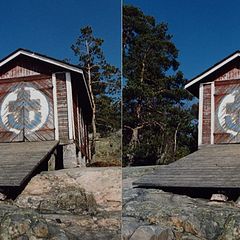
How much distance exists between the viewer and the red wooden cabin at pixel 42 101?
134 inches

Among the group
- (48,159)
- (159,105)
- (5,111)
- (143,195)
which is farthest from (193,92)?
(5,111)

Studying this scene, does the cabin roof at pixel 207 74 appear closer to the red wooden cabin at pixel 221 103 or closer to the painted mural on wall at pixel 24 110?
the red wooden cabin at pixel 221 103

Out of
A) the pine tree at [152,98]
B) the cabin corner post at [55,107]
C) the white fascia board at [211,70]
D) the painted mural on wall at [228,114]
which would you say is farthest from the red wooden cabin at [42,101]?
the painted mural on wall at [228,114]

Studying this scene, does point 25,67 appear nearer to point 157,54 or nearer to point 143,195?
point 157,54

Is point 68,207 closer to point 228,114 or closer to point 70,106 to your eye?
point 70,106

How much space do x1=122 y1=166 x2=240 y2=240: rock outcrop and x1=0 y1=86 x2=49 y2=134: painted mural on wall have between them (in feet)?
2.47

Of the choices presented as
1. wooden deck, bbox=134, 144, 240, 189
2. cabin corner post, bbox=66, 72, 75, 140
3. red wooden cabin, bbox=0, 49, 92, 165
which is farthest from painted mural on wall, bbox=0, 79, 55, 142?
wooden deck, bbox=134, 144, 240, 189

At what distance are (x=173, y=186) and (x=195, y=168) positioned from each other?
0.19 meters

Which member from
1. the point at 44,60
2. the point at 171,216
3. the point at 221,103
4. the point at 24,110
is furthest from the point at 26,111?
the point at 221,103

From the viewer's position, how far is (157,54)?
3174 mm

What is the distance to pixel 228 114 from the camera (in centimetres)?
301

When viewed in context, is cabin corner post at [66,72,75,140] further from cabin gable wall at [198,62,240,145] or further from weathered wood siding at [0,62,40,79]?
cabin gable wall at [198,62,240,145]

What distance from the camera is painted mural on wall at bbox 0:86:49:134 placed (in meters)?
3.50

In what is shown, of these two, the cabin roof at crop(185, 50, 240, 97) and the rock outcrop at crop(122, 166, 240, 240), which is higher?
the cabin roof at crop(185, 50, 240, 97)
